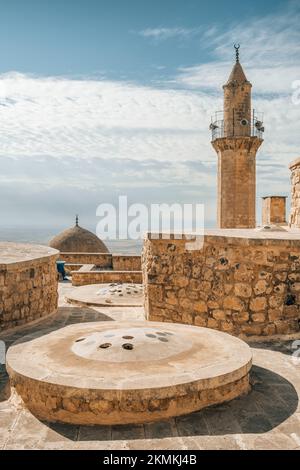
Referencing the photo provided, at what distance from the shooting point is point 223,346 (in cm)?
479

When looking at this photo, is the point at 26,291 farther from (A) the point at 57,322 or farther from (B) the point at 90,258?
(B) the point at 90,258

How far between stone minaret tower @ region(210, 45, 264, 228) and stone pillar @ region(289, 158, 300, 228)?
513 inches

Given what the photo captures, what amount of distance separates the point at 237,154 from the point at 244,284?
19581 mm

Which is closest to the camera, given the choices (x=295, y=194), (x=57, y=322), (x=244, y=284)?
(x=244, y=284)

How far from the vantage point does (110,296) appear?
36.4 ft

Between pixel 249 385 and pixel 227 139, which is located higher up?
pixel 227 139

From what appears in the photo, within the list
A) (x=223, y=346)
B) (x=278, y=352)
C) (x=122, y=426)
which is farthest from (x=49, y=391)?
(x=278, y=352)

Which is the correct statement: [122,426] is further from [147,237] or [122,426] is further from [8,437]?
[147,237]

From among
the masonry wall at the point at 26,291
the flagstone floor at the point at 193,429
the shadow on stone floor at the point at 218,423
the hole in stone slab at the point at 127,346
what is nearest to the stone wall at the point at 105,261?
the masonry wall at the point at 26,291

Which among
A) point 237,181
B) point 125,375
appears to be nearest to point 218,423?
point 125,375

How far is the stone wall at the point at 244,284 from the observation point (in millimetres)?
6270

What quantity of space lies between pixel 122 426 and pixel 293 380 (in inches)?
86.6

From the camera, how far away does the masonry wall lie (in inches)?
273

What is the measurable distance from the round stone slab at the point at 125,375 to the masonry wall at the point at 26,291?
2.19 meters
